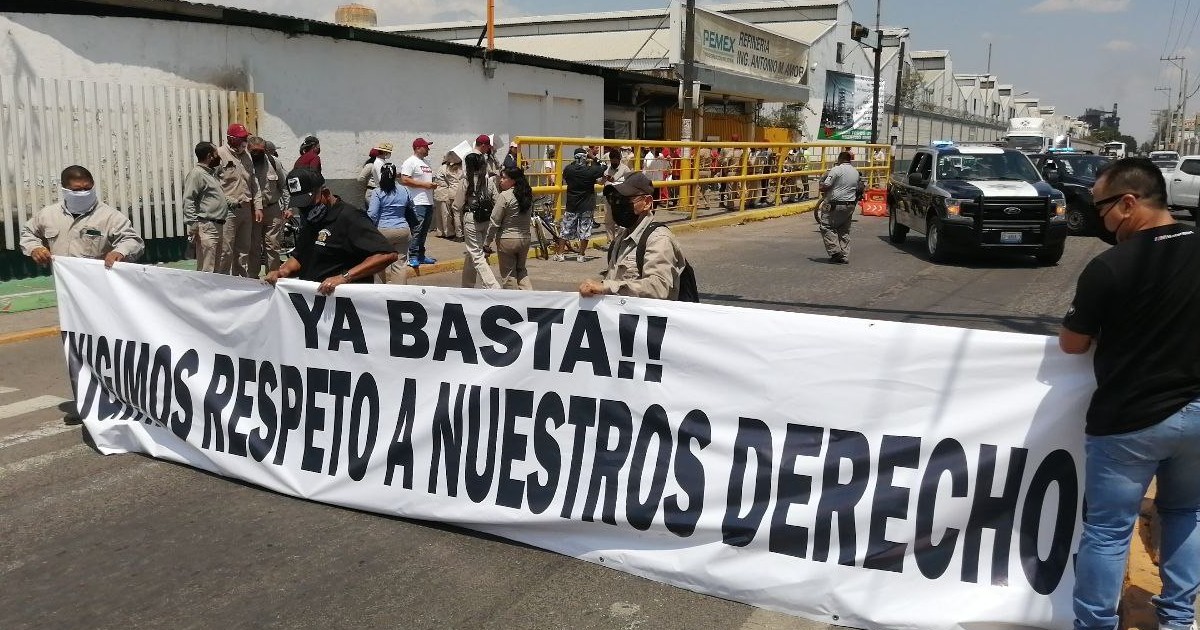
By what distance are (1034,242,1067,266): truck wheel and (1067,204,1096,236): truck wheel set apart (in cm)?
502

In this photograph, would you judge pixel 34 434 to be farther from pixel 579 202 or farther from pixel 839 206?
pixel 839 206

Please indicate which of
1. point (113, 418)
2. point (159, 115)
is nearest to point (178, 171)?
point (159, 115)

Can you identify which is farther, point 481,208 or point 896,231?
point 896,231

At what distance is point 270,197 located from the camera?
12.2 metres

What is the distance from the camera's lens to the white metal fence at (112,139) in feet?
38.0

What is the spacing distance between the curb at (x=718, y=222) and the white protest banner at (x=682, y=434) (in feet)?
28.0

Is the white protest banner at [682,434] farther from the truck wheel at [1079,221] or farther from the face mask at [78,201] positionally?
the truck wheel at [1079,221]

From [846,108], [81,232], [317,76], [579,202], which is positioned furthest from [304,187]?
[846,108]

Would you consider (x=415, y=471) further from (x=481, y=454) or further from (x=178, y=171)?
(x=178, y=171)

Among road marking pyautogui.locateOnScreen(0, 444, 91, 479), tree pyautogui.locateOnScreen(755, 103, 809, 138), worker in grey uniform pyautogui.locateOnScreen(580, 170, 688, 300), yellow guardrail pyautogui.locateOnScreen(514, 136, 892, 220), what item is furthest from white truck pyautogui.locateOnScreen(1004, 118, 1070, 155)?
road marking pyautogui.locateOnScreen(0, 444, 91, 479)

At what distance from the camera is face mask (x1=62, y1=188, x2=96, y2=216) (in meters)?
6.80

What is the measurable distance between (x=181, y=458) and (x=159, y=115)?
343 inches

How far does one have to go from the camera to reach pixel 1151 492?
208 inches

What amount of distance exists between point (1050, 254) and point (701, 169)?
8.81 meters
